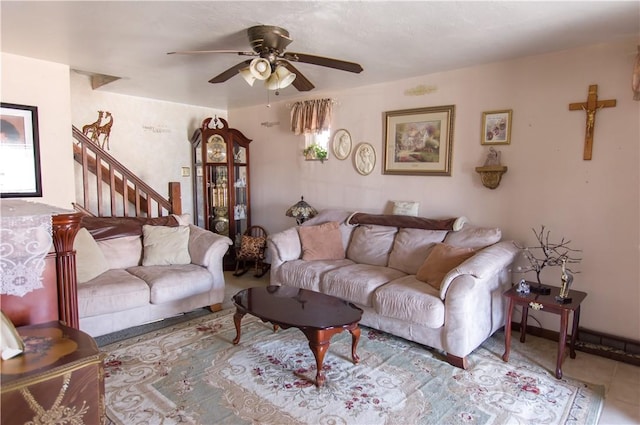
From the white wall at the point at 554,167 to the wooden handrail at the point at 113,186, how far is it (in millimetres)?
2347

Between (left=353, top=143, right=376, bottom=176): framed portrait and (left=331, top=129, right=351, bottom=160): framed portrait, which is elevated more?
(left=331, top=129, right=351, bottom=160): framed portrait

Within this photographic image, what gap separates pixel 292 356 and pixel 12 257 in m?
1.91

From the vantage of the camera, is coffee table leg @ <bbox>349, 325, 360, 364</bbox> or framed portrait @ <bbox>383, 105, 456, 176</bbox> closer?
coffee table leg @ <bbox>349, 325, 360, 364</bbox>

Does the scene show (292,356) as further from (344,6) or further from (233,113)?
(233,113)

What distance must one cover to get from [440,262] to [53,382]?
8.56 feet

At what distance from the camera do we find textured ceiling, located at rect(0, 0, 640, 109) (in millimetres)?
2266

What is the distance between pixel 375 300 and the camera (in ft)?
10.0

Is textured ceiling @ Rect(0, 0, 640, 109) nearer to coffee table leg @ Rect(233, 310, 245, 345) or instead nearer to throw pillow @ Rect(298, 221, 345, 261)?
throw pillow @ Rect(298, 221, 345, 261)

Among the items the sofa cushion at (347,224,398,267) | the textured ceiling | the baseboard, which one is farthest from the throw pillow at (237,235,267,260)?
the baseboard

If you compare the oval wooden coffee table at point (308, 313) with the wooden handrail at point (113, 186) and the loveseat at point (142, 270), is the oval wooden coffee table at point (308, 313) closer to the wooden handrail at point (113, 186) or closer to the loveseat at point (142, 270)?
the loveseat at point (142, 270)

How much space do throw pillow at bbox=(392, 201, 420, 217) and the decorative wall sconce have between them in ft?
2.33

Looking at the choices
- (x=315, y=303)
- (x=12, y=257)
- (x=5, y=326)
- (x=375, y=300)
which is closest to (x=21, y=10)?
(x=12, y=257)

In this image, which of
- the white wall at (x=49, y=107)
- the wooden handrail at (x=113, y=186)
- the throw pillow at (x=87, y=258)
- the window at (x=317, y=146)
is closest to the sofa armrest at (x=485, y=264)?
the window at (x=317, y=146)

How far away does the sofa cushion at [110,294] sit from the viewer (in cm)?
298
